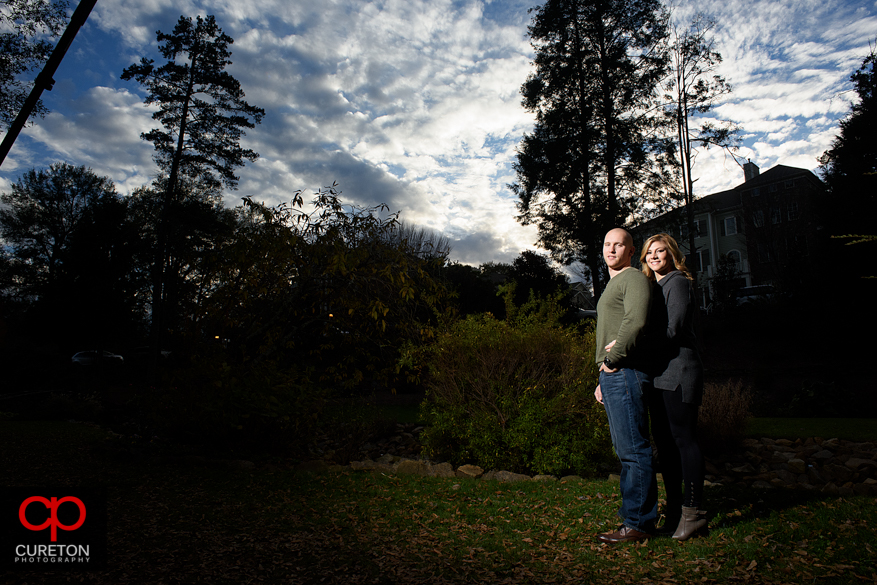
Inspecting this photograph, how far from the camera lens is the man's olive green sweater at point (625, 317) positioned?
8.49ft

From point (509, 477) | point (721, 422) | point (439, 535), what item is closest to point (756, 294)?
point (721, 422)

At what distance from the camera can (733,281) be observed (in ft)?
76.9

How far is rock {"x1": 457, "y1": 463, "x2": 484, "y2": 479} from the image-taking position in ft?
16.8

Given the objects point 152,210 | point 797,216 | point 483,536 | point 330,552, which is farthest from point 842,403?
point 152,210

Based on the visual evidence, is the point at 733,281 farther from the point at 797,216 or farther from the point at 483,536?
the point at 483,536

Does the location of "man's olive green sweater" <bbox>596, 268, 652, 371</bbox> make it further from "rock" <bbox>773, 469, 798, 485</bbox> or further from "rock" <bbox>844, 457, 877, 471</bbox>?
"rock" <bbox>844, 457, 877, 471</bbox>

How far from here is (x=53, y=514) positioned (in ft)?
10.7

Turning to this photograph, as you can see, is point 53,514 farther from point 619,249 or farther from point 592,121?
point 592,121

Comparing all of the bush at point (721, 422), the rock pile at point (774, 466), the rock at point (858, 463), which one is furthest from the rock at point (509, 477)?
the rock at point (858, 463)

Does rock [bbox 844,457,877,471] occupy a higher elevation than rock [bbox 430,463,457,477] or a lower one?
lower

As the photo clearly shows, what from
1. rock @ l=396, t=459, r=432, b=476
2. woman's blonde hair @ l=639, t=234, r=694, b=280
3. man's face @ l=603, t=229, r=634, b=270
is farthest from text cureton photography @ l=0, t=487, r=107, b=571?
woman's blonde hair @ l=639, t=234, r=694, b=280

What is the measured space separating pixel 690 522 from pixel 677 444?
45 centimetres

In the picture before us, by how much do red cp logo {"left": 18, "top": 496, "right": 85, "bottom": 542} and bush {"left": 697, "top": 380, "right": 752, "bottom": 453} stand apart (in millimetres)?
6860

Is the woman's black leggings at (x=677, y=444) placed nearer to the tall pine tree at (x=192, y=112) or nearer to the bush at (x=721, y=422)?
the bush at (x=721, y=422)
